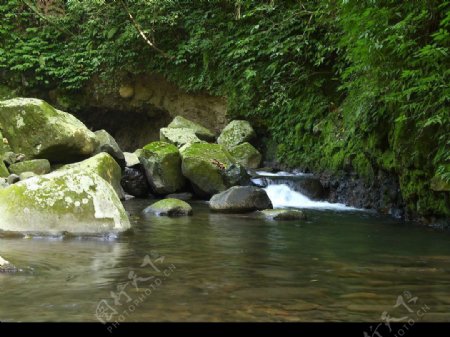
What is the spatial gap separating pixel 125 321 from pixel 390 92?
230 inches

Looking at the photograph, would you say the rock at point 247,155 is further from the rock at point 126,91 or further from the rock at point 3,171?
the rock at point 126,91

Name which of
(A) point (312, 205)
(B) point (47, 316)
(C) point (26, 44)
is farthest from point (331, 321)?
(C) point (26, 44)

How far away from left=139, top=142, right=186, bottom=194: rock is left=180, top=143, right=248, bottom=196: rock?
0.91 ft

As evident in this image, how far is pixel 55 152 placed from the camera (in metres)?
12.6

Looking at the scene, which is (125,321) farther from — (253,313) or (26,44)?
(26,44)

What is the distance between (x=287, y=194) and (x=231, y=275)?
24.6 ft

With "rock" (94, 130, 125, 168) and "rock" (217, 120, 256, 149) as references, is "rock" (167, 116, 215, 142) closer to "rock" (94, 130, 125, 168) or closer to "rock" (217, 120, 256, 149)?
"rock" (217, 120, 256, 149)

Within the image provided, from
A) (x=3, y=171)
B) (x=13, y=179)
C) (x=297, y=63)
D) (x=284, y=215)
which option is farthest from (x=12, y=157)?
(x=297, y=63)

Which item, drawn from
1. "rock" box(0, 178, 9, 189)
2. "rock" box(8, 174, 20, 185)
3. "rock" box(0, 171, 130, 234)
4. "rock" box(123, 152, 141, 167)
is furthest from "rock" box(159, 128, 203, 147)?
"rock" box(0, 171, 130, 234)

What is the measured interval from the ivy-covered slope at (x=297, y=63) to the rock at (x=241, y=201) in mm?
2215

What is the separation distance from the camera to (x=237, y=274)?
4539 millimetres

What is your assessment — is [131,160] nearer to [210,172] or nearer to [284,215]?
[210,172]

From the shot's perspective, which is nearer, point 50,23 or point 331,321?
point 331,321

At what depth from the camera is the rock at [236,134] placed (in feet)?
52.4
